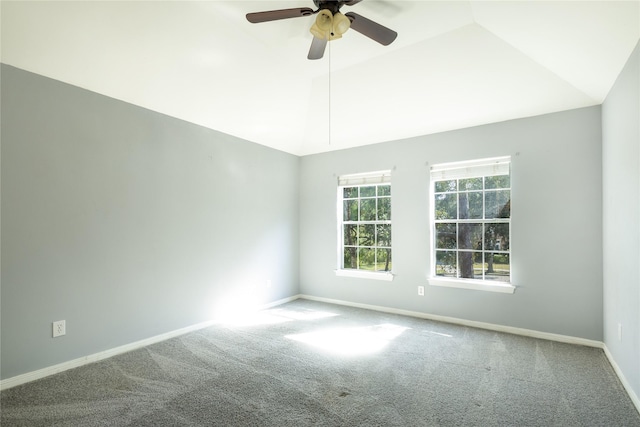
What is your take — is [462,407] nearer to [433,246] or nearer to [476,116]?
[433,246]

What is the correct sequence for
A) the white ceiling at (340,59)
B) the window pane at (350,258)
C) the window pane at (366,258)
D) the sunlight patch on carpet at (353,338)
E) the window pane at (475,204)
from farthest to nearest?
the window pane at (350,258) → the window pane at (366,258) → the window pane at (475,204) → the sunlight patch on carpet at (353,338) → the white ceiling at (340,59)

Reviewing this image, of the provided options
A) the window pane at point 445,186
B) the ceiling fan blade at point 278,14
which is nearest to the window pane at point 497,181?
the window pane at point 445,186

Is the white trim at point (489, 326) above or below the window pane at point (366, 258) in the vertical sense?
below

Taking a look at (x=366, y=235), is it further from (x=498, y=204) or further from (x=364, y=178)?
(x=498, y=204)

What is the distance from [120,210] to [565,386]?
13.1ft

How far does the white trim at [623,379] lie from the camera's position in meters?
2.05

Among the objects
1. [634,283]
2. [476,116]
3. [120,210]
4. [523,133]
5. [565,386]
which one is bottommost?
[565,386]

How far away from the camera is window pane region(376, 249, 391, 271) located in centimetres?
439

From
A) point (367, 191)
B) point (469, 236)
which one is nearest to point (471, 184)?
point (469, 236)

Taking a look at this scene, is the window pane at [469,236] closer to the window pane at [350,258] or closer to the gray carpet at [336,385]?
the gray carpet at [336,385]

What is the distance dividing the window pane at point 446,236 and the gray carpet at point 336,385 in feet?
3.56

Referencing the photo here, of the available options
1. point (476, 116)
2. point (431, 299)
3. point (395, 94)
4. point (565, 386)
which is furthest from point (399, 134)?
point (565, 386)

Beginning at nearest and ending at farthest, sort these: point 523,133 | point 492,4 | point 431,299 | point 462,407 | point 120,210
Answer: point 462,407 < point 492,4 < point 120,210 < point 523,133 < point 431,299

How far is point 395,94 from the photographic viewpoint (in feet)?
11.9
